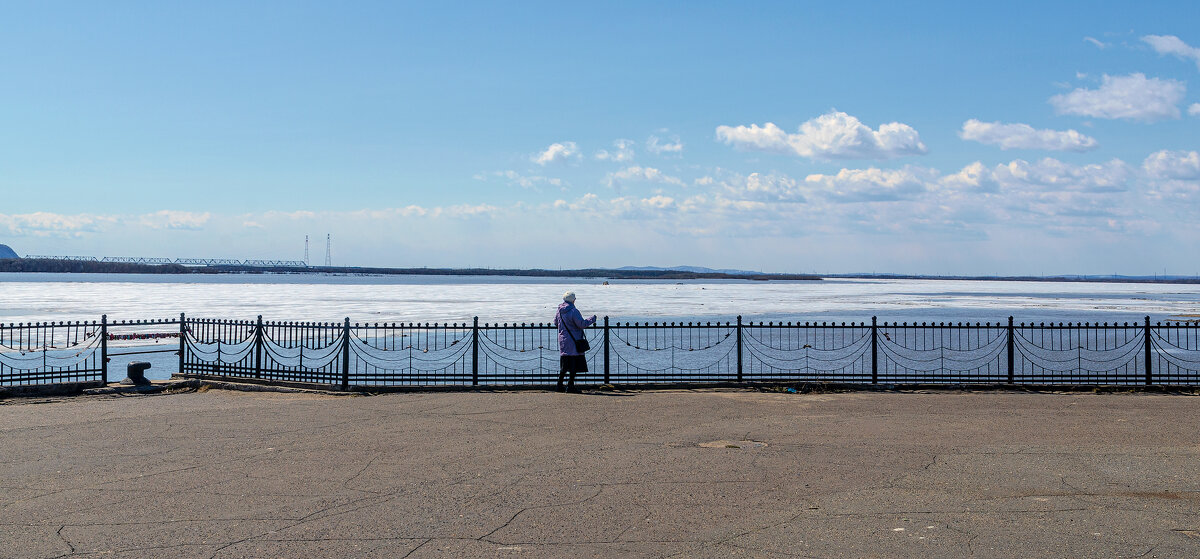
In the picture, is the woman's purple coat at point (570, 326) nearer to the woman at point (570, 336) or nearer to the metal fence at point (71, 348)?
the woman at point (570, 336)

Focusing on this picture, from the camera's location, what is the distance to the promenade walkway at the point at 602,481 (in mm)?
6125

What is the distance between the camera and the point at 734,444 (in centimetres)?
976

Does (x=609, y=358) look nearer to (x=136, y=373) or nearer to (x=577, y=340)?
(x=577, y=340)

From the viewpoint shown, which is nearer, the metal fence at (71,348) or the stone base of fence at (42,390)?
the stone base of fence at (42,390)

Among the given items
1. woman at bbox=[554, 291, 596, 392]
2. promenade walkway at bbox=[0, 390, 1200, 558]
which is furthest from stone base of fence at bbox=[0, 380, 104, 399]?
woman at bbox=[554, 291, 596, 392]

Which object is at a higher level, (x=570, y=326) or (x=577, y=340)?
(x=570, y=326)

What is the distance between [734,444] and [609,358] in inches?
423

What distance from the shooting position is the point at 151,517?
6699mm

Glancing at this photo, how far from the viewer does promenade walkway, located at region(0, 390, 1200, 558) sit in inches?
241

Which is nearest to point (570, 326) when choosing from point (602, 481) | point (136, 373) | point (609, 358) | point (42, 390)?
point (609, 358)

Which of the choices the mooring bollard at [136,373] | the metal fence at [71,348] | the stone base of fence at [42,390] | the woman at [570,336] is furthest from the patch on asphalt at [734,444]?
the metal fence at [71,348]

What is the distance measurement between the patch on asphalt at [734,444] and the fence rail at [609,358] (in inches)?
212

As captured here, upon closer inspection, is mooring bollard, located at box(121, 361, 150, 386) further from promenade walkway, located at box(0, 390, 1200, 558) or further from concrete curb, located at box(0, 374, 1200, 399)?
promenade walkway, located at box(0, 390, 1200, 558)

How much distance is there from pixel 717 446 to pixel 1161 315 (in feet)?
165
